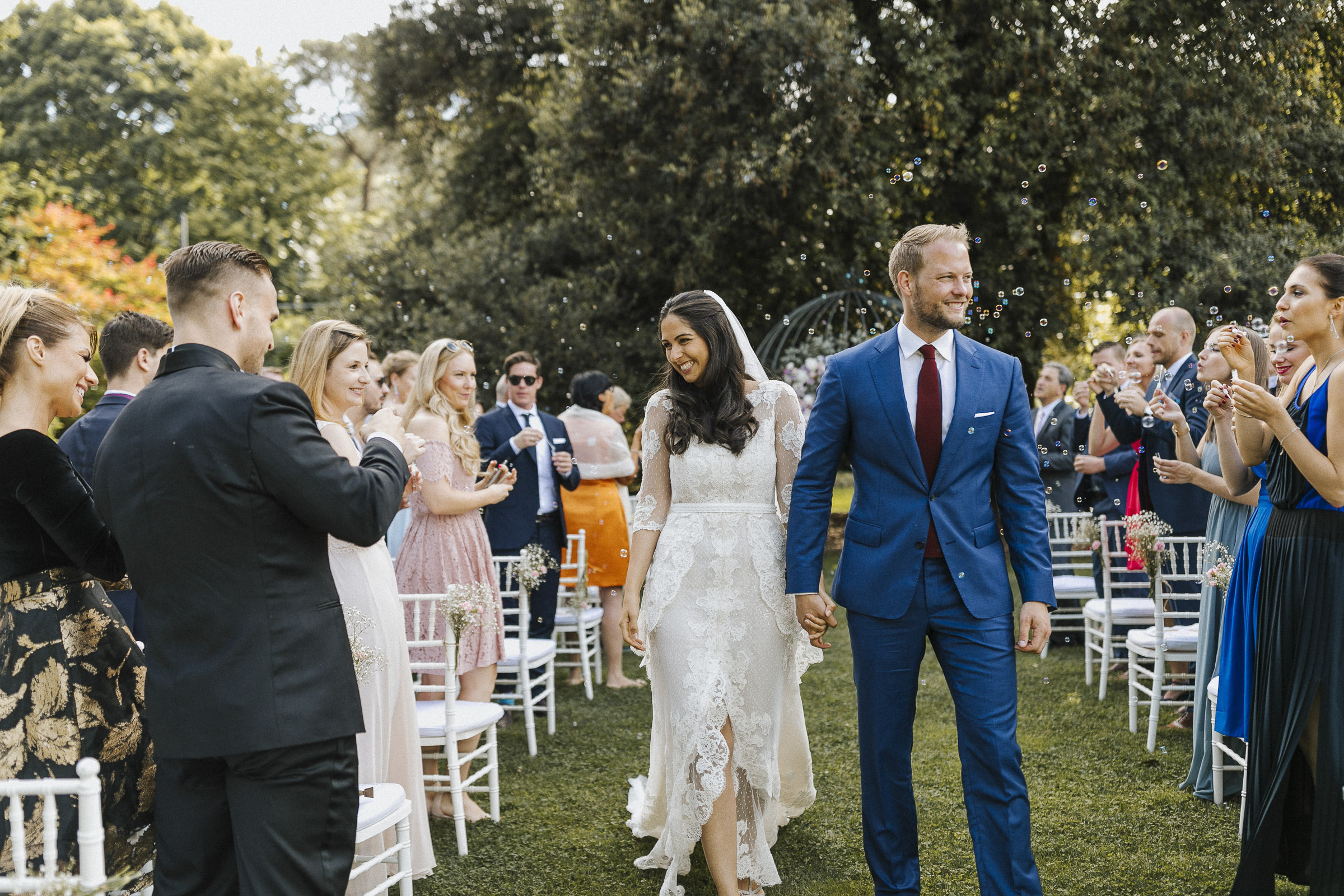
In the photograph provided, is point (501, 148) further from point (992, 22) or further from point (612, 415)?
point (612, 415)

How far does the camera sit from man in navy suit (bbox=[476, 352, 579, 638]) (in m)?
6.56

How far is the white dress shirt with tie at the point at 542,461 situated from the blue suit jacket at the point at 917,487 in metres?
3.56

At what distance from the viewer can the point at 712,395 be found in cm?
377

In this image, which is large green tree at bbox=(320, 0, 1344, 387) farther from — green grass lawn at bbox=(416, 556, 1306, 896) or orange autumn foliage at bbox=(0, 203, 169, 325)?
green grass lawn at bbox=(416, 556, 1306, 896)

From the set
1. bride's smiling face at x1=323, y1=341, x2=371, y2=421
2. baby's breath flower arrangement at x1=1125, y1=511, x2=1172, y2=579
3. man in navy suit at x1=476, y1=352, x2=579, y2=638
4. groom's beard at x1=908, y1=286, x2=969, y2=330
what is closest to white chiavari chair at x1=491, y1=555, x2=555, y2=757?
man in navy suit at x1=476, y1=352, x2=579, y2=638

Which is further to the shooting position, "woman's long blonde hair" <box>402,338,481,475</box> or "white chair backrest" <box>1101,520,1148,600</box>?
"white chair backrest" <box>1101,520,1148,600</box>

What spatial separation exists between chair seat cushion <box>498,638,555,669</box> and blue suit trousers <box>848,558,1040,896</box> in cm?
269

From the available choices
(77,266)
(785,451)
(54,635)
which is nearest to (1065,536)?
(785,451)

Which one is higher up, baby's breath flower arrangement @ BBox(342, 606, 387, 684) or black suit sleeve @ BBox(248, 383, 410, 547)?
black suit sleeve @ BBox(248, 383, 410, 547)

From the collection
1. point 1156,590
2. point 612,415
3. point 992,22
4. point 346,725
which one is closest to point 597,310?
point 612,415

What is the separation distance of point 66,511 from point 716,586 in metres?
2.06

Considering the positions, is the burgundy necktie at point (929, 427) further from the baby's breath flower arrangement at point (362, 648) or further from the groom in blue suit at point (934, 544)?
the baby's breath flower arrangement at point (362, 648)

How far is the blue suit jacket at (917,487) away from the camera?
3.16 meters

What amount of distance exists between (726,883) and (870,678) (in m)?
0.94
